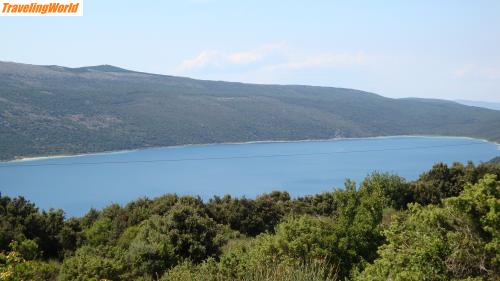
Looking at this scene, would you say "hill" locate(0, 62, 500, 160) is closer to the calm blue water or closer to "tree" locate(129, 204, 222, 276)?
the calm blue water

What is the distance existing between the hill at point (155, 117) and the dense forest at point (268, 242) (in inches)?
3270

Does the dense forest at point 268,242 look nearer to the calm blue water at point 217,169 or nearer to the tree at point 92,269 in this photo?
the tree at point 92,269

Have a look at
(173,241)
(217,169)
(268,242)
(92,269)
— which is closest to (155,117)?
(217,169)

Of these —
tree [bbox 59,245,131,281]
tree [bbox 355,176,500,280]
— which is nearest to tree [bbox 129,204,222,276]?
tree [bbox 59,245,131,281]

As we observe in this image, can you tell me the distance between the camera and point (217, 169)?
97312 mm

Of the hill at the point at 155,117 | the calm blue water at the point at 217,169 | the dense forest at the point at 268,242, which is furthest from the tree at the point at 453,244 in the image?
the hill at the point at 155,117

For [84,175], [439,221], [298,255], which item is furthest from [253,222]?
[84,175]

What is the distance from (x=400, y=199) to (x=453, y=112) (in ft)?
594

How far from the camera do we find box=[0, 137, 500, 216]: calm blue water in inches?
2849

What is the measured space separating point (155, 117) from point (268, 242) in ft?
417

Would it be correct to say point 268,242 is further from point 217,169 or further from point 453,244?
point 217,169

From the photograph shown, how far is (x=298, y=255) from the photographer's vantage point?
37.0 ft

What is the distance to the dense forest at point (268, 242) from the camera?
785 centimetres

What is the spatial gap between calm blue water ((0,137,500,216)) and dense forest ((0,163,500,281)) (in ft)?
140
